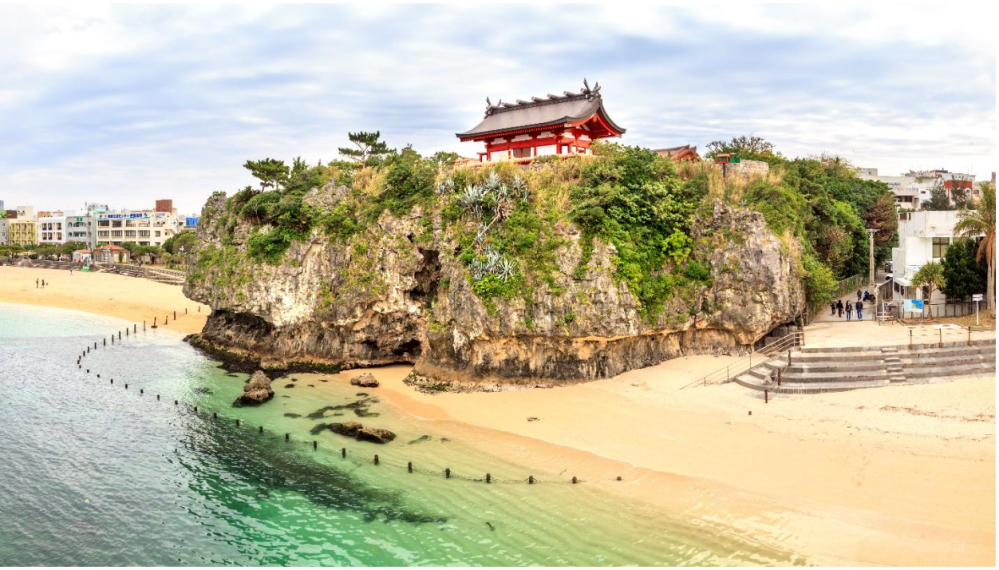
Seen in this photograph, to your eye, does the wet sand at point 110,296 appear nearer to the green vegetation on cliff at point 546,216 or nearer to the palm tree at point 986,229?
the green vegetation on cliff at point 546,216

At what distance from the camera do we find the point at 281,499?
69.7ft

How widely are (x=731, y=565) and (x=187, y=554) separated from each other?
1426 cm

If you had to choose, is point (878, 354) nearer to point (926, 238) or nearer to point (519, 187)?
point (926, 238)

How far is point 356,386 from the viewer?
112 feet

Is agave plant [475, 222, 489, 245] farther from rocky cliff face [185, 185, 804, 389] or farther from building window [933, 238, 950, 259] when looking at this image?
building window [933, 238, 950, 259]

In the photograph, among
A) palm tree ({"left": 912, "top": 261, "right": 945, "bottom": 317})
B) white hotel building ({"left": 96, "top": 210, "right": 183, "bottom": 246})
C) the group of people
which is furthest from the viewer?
white hotel building ({"left": 96, "top": 210, "right": 183, "bottom": 246})

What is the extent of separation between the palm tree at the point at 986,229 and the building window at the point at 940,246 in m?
3.55

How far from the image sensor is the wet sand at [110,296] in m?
60.0

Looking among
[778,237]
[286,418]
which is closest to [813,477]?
[778,237]

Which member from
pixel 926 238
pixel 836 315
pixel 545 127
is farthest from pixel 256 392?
pixel 926 238

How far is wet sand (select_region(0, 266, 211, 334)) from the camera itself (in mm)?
59969

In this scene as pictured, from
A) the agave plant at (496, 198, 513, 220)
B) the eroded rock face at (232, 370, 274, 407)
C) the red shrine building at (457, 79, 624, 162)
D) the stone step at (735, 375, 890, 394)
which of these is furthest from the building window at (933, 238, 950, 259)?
the eroded rock face at (232, 370, 274, 407)

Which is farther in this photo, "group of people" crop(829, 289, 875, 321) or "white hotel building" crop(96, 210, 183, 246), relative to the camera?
"white hotel building" crop(96, 210, 183, 246)

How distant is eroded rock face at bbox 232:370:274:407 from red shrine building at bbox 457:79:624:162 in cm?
1777
